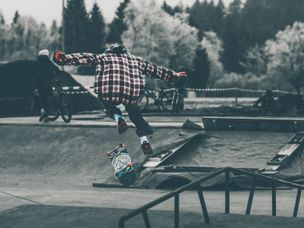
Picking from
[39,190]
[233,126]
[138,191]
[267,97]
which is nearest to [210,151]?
[233,126]

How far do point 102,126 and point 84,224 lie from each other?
302 inches

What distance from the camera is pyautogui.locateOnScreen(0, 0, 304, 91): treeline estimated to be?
94.4 meters

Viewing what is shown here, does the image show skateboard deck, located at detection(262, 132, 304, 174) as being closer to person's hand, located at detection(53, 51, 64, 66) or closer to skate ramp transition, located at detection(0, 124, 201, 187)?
skate ramp transition, located at detection(0, 124, 201, 187)

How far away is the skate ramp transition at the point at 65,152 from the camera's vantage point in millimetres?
12992

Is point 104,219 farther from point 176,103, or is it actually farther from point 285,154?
point 176,103

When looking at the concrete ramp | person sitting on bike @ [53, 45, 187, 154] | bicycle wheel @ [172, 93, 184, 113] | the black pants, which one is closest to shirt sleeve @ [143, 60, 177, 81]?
person sitting on bike @ [53, 45, 187, 154]

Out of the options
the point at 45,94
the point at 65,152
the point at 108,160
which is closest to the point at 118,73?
the point at 108,160

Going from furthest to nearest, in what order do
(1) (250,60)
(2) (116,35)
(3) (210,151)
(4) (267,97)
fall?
(1) (250,60) < (2) (116,35) < (4) (267,97) < (3) (210,151)

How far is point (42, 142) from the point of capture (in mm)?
14852

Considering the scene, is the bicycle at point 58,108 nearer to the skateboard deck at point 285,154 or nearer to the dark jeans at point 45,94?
the dark jeans at point 45,94

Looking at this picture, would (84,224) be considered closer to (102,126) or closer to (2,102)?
(102,126)

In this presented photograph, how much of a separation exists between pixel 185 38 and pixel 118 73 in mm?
92359

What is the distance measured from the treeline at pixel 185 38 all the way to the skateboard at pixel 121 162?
71.4 meters

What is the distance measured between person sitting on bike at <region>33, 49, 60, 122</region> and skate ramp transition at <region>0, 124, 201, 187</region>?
149 centimetres
